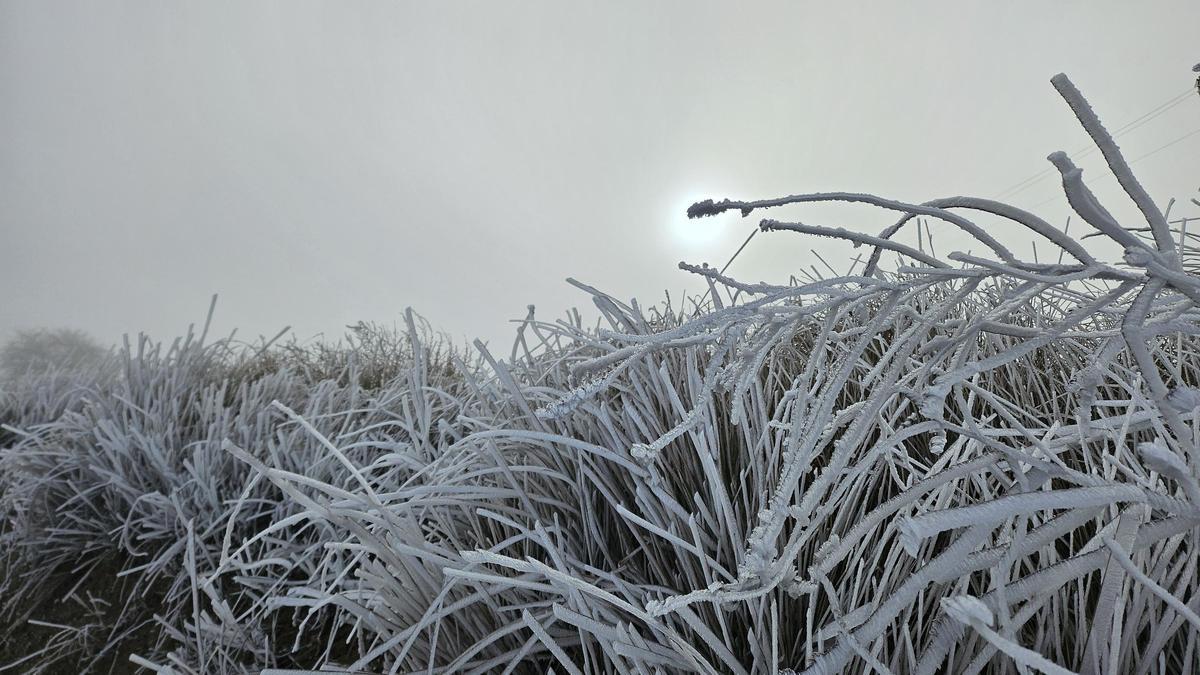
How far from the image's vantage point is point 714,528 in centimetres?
58

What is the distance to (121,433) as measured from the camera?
140 cm

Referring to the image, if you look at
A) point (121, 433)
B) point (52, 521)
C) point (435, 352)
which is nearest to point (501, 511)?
point (121, 433)

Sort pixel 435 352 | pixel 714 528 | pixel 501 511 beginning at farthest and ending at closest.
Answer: pixel 435 352, pixel 501 511, pixel 714 528

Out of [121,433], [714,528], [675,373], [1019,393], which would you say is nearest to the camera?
[714,528]

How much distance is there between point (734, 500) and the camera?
63cm

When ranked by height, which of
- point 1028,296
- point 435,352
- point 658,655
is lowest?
point 658,655

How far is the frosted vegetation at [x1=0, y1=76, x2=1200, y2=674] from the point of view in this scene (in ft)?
1.08

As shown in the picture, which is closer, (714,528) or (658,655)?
(658,655)

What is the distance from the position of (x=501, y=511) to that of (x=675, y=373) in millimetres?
258

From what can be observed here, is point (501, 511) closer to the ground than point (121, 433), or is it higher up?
closer to the ground

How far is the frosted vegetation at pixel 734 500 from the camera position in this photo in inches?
13.0

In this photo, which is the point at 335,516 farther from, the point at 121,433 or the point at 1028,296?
the point at 121,433

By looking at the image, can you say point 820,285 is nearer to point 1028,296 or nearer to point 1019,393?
point 1028,296

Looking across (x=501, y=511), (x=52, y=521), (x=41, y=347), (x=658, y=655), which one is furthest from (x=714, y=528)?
(x=41, y=347)
